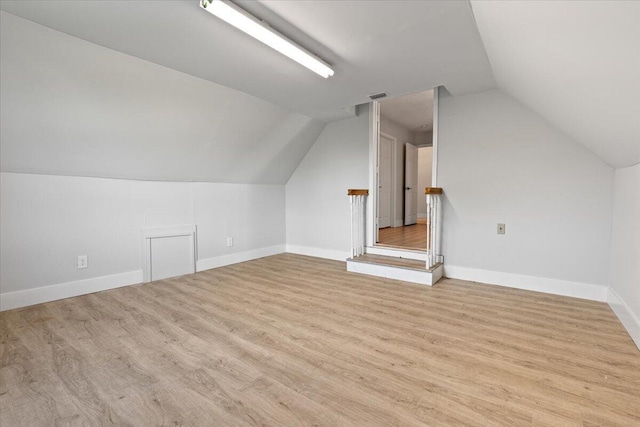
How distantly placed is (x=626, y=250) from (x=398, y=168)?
15.1 feet

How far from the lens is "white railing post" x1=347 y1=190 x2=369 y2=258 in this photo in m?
4.17

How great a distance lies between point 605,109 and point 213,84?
3.15 metres

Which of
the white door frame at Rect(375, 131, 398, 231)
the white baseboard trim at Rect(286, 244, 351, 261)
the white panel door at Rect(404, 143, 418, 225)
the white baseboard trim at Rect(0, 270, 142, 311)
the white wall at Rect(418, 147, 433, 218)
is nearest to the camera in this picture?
the white baseboard trim at Rect(0, 270, 142, 311)

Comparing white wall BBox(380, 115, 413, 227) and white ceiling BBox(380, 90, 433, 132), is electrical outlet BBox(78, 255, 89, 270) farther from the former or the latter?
white wall BBox(380, 115, 413, 227)

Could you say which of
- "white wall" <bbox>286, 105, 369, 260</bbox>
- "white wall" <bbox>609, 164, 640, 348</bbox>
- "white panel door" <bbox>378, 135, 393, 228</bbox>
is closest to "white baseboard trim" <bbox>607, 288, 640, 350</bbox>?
"white wall" <bbox>609, 164, 640, 348</bbox>

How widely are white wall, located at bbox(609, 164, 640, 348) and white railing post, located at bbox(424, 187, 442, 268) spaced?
1533 mm

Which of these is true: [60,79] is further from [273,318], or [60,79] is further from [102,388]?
[273,318]

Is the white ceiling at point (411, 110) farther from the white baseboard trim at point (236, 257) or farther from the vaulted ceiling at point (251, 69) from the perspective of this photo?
the white baseboard trim at point (236, 257)

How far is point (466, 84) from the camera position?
312cm

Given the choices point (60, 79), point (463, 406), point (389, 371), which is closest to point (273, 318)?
point (389, 371)

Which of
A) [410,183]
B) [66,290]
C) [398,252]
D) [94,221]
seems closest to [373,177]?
[398,252]

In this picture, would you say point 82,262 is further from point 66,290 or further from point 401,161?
point 401,161

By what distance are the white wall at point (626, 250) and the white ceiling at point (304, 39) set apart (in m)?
1.49

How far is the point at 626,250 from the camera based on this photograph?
7.59 ft
